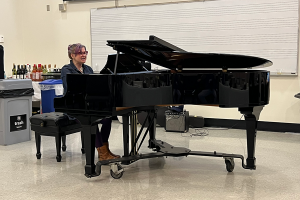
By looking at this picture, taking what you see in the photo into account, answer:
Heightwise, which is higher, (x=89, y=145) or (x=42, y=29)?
(x=42, y=29)

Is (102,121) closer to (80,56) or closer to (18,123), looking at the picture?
(80,56)

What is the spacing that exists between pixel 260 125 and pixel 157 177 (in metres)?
2.86

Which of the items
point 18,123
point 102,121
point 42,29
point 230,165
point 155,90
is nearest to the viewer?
point 155,90

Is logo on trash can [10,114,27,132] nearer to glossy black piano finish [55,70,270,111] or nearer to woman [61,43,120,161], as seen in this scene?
woman [61,43,120,161]

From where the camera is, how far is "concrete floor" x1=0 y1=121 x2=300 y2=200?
3.11 metres

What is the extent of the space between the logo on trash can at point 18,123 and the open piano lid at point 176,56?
7.25 feet

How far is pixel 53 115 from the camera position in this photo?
13.8 ft

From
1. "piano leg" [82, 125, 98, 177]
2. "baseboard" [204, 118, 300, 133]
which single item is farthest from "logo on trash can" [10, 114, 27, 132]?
"baseboard" [204, 118, 300, 133]

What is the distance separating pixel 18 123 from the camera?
5.04 meters

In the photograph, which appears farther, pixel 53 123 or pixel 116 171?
pixel 53 123

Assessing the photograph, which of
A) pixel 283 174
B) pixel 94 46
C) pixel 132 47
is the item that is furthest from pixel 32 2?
pixel 283 174

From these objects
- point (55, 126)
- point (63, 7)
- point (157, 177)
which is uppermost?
point (63, 7)

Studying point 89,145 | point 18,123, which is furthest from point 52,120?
point 18,123

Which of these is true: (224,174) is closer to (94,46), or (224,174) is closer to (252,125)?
(252,125)
